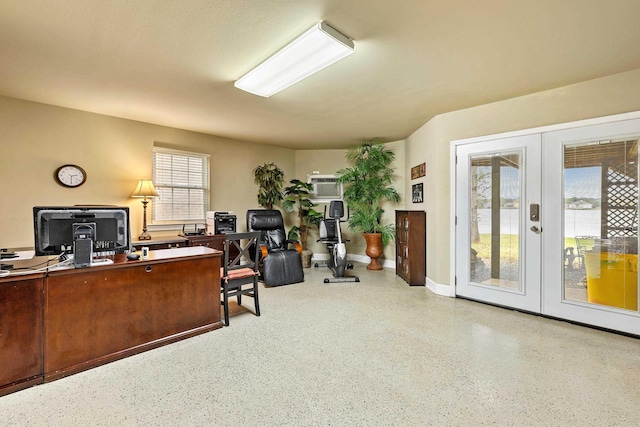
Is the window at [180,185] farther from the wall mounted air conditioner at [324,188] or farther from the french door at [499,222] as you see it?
the french door at [499,222]

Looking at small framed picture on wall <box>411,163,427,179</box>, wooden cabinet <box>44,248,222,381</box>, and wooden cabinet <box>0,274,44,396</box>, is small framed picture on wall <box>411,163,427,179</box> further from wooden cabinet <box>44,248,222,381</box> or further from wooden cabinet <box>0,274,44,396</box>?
wooden cabinet <box>0,274,44,396</box>

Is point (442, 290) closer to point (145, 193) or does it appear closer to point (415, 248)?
point (415, 248)

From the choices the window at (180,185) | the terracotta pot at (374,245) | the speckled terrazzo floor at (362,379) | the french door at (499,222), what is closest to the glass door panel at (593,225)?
the french door at (499,222)

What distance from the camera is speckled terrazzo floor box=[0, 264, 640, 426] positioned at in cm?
161

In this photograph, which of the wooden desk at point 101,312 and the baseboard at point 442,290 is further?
the baseboard at point 442,290

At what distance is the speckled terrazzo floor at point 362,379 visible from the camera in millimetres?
1606

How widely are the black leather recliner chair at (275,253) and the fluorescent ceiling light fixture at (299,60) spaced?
7.77 ft

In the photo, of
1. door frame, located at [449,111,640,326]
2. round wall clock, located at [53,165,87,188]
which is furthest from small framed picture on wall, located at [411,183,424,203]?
round wall clock, located at [53,165,87,188]

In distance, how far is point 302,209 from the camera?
5.75 metres

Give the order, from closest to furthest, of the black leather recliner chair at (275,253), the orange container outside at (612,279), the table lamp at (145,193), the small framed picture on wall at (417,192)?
the orange container outside at (612,279) → the table lamp at (145,193) → the black leather recliner chair at (275,253) → the small framed picture on wall at (417,192)

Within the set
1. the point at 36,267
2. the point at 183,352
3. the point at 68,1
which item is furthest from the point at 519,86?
the point at 36,267

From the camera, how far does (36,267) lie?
2035 mm

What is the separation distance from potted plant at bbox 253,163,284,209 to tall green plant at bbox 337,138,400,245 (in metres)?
1.26

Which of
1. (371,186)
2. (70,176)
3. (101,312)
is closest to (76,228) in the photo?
(101,312)
